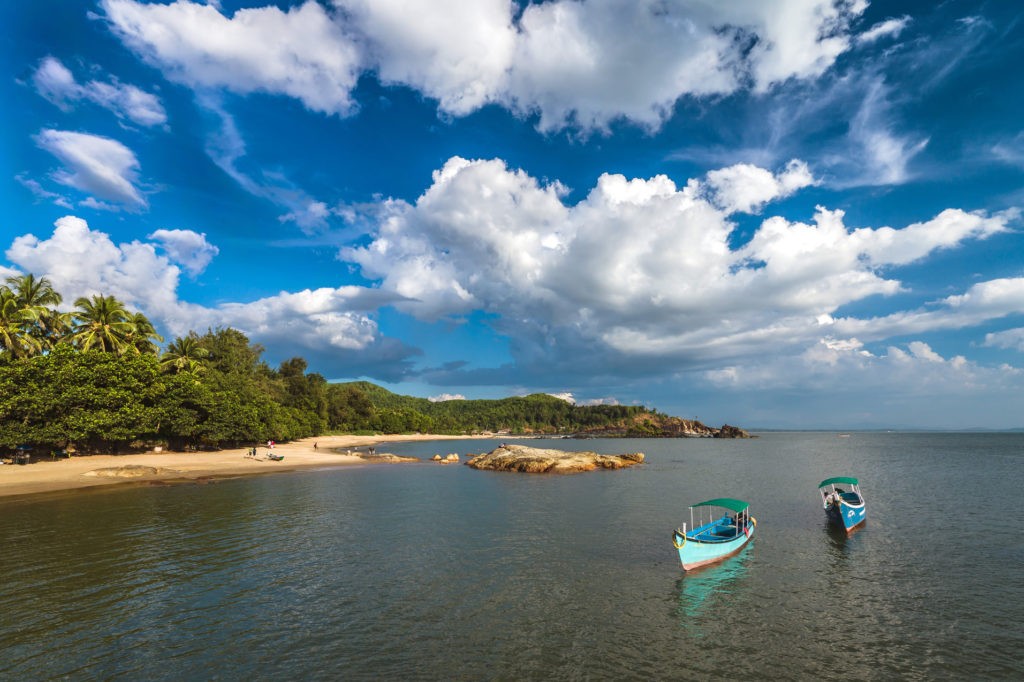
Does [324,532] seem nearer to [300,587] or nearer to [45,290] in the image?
[300,587]

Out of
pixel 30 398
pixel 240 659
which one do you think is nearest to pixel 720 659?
pixel 240 659

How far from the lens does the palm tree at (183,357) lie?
90.1 meters

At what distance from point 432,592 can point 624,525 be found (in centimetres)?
1983

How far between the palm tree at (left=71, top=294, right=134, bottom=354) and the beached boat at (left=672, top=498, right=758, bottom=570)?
8570 centimetres

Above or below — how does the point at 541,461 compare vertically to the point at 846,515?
above

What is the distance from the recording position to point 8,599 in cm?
2062

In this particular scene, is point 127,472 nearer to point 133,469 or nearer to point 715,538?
point 133,469

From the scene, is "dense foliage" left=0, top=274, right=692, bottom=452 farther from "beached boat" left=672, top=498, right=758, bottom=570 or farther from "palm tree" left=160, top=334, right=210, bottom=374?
"beached boat" left=672, top=498, right=758, bottom=570

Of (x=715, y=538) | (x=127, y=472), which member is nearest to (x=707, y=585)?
(x=715, y=538)

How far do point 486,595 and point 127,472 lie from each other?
58519 mm

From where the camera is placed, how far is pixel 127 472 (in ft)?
191

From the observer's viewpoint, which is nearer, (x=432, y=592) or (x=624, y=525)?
(x=432, y=592)

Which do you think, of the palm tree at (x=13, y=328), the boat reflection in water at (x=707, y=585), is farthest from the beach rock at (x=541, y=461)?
the palm tree at (x=13, y=328)

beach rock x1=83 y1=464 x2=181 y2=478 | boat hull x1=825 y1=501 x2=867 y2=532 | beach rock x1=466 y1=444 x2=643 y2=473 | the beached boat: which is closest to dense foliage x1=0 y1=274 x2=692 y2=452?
beach rock x1=83 y1=464 x2=181 y2=478
